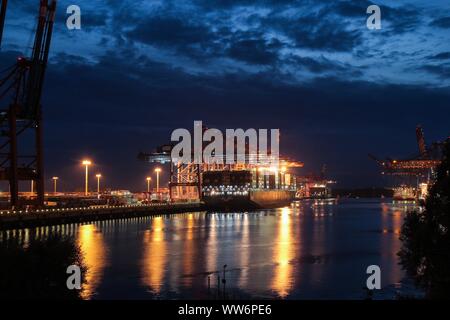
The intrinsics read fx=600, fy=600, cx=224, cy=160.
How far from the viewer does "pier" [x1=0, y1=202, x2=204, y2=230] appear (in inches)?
1891

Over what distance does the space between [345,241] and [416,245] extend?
105ft

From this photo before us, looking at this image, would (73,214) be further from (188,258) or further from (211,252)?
(188,258)

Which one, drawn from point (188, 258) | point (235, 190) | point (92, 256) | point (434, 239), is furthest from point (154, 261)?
point (235, 190)

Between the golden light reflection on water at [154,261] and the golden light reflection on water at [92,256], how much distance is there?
2.13m

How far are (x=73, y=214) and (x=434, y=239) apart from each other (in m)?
51.5

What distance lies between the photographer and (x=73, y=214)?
61.3 m

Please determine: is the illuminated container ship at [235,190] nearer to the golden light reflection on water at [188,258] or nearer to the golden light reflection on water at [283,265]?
the golden light reflection on water at [188,258]

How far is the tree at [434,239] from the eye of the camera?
13789 mm

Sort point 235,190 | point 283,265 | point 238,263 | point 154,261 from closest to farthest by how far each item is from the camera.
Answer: point 283,265 < point 238,263 < point 154,261 < point 235,190

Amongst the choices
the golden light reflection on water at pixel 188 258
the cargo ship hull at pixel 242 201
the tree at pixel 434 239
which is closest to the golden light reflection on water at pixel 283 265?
the golden light reflection on water at pixel 188 258

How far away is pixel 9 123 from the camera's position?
2039 inches

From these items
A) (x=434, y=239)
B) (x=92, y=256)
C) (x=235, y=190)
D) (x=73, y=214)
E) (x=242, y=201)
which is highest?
(x=235, y=190)
